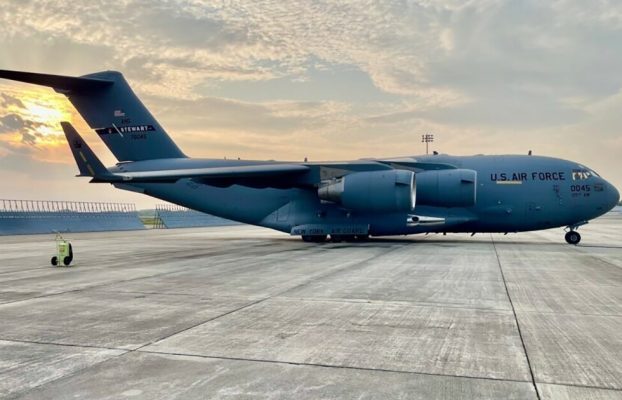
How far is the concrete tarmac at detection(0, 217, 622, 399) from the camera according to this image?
11.3ft

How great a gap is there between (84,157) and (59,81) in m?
4.58

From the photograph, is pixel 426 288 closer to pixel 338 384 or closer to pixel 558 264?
pixel 338 384

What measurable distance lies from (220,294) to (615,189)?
17.2 metres

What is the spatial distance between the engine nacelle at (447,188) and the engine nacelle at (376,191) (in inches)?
35.2

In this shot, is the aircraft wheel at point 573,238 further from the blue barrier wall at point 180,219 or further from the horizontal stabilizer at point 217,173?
the blue barrier wall at point 180,219

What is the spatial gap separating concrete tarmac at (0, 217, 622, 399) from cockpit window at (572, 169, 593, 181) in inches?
380

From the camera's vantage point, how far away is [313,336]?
4797 millimetres

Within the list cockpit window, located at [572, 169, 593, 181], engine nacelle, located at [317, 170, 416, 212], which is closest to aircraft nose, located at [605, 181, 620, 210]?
cockpit window, located at [572, 169, 593, 181]

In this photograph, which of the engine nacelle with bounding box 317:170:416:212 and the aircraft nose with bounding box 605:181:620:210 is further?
the aircraft nose with bounding box 605:181:620:210

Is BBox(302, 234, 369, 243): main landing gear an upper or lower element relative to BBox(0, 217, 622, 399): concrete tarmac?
upper

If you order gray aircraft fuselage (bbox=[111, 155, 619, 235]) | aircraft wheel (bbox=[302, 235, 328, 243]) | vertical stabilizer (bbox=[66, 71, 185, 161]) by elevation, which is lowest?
aircraft wheel (bbox=[302, 235, 328, 243])

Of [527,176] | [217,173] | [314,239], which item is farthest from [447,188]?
[217,173]

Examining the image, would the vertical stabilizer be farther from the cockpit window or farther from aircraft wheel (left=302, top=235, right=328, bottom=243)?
the cockpit window

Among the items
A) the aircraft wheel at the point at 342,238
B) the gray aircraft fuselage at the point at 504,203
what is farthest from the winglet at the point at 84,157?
the aircraft wheel at the point at 342,238
